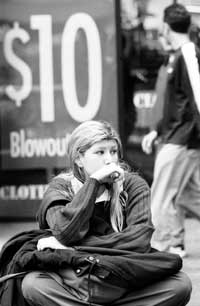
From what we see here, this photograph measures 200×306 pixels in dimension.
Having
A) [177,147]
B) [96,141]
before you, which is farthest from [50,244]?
[177,147]

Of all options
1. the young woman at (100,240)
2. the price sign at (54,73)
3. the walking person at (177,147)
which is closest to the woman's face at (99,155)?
the young woman at (100,240)

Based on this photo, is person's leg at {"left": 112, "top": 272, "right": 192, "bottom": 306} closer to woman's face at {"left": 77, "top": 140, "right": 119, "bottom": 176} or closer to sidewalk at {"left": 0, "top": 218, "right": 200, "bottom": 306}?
woman's face at {"left": 77, "top": 140, "right": 119, "bottom": 176}

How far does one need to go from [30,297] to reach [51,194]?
1.57ft

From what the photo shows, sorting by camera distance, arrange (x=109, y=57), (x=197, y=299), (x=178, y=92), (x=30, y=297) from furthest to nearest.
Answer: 1. (x=109, y=57)
2. (x=178, y=92)
3. (x=197, y=299)
4. (x=30, y=297)

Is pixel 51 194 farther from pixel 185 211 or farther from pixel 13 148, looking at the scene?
pixel 13 148

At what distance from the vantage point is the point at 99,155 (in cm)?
405

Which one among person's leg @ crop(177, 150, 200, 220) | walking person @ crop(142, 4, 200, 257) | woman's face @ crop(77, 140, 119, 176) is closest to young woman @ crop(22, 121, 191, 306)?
woman's face @ crop(77, 140, 119, 176)

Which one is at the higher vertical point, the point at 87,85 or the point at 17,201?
the point at 87,85

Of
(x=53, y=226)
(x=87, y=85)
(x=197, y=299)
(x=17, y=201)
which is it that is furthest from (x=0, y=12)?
(x=53, y=226)

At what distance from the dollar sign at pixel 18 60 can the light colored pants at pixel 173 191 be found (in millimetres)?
1864

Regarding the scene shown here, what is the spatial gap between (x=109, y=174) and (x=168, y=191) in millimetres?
2429

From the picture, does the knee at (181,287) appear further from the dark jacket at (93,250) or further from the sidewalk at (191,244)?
the sidewalk at (191,244)

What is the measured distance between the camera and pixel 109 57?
7.69 m

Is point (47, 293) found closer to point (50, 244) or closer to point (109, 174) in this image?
point (50, 244)
